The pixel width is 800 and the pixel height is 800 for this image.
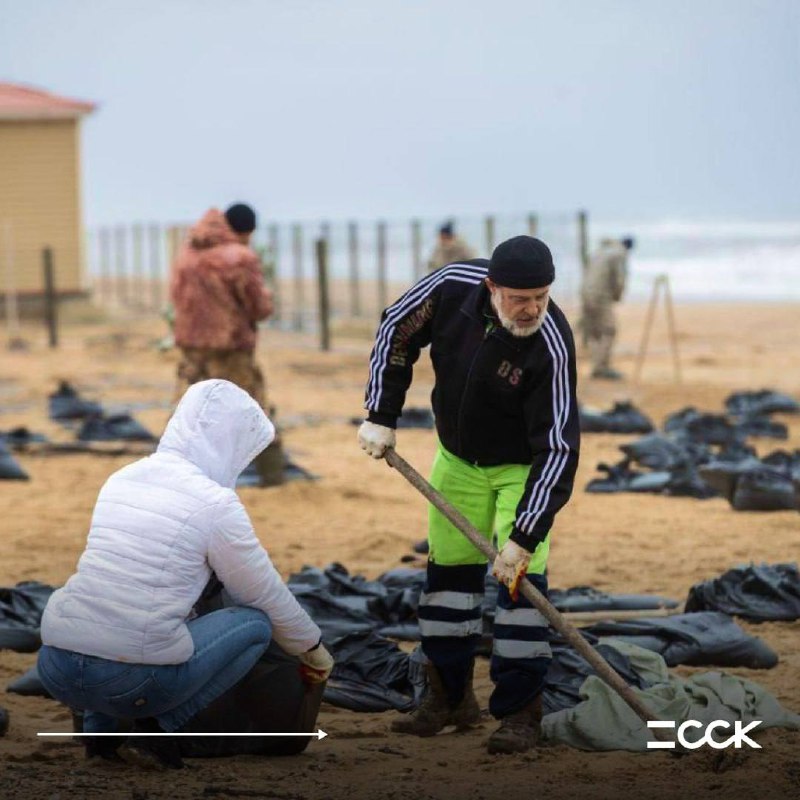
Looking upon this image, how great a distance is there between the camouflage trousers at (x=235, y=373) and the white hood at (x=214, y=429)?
Answer: 5.67 metres

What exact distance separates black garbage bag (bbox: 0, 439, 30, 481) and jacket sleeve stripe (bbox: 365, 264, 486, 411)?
6188mm

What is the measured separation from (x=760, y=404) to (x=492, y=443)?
10637 mm

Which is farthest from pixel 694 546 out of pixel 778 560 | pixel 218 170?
pixel 218 170

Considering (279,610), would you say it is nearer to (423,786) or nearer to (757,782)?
(423,786)

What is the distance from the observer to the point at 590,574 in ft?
27.5

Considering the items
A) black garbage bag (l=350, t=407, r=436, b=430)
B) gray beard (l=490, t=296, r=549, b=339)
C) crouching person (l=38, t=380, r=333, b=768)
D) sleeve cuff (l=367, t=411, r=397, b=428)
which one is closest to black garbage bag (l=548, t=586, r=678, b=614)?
sleeve cuff (l=367, t=411, r=397, b=428)

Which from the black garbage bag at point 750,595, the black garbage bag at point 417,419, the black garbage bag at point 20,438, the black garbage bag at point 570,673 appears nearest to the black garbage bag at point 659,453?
the black garbage bag at point 417,419

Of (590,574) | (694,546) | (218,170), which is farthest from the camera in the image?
(218,170)

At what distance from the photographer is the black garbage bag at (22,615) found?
691 centimetres

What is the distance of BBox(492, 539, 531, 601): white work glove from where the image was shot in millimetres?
5297

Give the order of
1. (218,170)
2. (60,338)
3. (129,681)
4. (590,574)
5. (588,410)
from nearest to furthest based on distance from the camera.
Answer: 1. (129,681)
2. (590,574)
3. (588,410)
4. (60,338)
5. (218,170)

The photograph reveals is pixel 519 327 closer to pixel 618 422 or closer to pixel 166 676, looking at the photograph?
pixel 166 676

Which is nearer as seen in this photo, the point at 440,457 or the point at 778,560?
the point at 440,457

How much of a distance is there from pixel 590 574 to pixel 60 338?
17.6 metres
